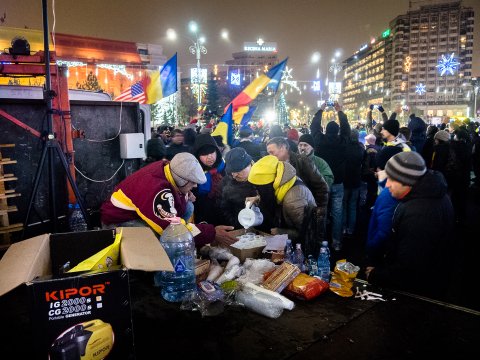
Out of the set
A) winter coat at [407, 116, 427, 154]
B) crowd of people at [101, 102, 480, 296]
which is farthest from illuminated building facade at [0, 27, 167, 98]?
crowd of people at [101, 102, 480, 296]

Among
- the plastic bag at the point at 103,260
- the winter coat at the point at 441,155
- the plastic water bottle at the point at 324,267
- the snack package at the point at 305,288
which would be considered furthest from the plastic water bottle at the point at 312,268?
the winter coat at the point at 441,155

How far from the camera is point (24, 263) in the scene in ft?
6.72

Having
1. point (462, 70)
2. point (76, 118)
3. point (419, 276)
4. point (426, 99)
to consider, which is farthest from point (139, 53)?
point (462, 70)

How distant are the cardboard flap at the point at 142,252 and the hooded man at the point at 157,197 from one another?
64 cm

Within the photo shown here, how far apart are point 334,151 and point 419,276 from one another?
213 inches

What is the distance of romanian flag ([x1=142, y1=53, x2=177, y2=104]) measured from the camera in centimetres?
978

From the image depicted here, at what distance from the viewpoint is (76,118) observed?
7.47 metres

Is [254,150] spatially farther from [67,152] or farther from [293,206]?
[293,206]

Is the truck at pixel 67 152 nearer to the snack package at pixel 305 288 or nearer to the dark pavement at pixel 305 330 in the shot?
the dark pavement at pixel 305 330

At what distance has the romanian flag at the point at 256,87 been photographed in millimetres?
10773

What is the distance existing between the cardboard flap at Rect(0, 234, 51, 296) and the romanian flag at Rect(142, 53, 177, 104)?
299 inches

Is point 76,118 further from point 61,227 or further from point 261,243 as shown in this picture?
point 261,243

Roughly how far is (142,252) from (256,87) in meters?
9.31

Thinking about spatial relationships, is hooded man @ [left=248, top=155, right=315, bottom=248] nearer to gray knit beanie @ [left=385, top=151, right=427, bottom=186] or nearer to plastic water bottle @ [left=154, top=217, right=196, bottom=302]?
gray knit beanie @ [left=385, top=151, right=427, bottom=186]
